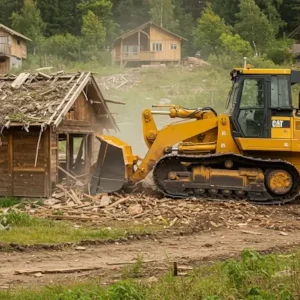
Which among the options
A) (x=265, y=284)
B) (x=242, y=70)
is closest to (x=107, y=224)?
(x=242, y=70)

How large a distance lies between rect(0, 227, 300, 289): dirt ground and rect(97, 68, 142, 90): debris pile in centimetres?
3717

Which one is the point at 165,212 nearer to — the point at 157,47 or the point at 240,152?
the point at 240,152

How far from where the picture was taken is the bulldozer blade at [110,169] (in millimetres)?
17266

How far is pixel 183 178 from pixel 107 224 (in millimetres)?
3321

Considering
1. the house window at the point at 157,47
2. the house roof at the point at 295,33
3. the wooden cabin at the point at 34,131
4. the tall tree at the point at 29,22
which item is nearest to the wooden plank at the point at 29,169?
the wooden cabin at the point at 34,131

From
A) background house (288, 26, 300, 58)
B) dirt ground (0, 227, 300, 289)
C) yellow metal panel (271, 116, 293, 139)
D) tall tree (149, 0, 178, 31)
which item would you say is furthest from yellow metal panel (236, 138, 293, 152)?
tall tree (149, 0, 178, 31)

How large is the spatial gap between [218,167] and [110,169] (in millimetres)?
3085

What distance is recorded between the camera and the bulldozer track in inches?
649

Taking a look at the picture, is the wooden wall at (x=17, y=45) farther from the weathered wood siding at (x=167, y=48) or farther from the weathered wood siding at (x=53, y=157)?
the weathered wood siding at (x=53, y=157)

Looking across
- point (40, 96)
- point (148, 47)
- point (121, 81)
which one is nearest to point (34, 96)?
point (40, 96)

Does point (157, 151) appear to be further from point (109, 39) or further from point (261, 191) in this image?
point (109, 39)

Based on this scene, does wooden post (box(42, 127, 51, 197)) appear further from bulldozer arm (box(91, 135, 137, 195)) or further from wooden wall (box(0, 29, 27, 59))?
wooden wall (box(0, 29, 27, 59))

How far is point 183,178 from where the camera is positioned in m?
16.8

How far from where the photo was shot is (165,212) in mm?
15172
